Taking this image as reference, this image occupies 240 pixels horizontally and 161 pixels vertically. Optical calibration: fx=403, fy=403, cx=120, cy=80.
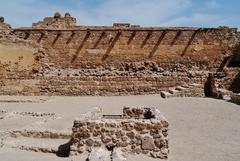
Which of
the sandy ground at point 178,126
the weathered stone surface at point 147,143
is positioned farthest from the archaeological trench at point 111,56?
the weathered stone surface at point 147,143

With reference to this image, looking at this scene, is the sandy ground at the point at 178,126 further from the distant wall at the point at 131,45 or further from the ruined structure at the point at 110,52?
the distant wall at the point at 131,45

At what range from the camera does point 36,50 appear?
884 inches

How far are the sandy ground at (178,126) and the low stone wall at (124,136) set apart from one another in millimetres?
263

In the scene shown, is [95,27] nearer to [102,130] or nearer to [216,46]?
[216,46]

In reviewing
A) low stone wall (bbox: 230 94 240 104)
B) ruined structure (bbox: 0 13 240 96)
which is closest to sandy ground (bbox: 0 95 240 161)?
low stone wall (bbox: 230 94 240 104)

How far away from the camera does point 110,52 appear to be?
880 inches

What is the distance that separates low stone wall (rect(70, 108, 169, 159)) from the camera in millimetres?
7199

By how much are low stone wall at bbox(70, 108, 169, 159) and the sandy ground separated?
0.26m

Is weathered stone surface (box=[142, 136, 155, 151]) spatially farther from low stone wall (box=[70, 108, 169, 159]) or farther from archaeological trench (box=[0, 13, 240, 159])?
archaeological trench (box=[0, 13, 240, 159])

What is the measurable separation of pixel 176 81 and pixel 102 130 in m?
14.7

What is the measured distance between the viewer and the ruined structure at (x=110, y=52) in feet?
72.4

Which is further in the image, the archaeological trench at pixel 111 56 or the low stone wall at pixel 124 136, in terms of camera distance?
the archaeological trench at pixel 111 56

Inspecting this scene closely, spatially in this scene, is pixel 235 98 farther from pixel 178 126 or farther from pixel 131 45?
pixel 131 45

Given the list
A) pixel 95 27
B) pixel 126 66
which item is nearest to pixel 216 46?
pixel 126 66
